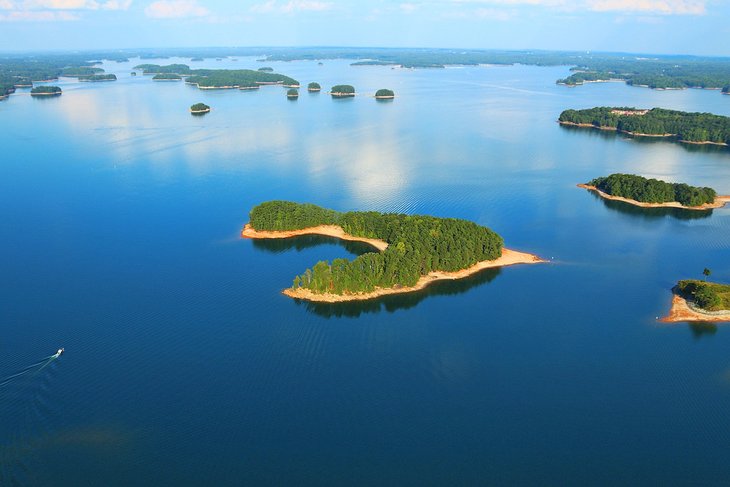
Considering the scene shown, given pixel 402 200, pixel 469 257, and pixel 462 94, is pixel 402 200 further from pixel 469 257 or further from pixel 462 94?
pixel 462 94

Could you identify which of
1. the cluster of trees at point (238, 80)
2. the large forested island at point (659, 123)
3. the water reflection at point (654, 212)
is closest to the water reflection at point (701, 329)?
the water reflection at point (654, 212)

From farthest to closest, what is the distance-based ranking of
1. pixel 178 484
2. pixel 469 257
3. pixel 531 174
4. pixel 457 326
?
1. pixel 531 174
2. pixel 469 257
3. pixel 457 326
4. pixel 178 484

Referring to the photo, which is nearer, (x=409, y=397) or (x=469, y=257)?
(x=409, y=397)

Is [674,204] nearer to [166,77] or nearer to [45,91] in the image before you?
[45,91]

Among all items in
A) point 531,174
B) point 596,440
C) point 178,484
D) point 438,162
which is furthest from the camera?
point 438,162

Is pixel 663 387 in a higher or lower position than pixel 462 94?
lower

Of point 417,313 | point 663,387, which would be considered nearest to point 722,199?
point 663,387
